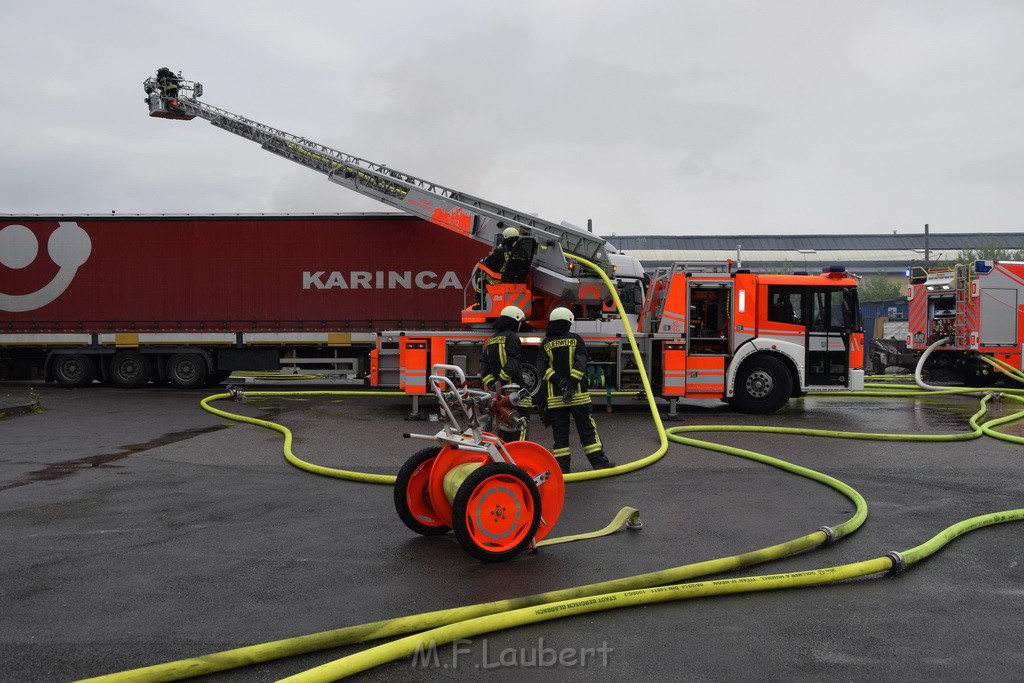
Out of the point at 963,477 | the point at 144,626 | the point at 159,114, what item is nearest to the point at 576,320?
the point at 963,477

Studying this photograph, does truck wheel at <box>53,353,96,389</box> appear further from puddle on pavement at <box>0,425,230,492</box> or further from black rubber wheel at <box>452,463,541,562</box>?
black rubber wheel at <box>452,463,541,562</box>

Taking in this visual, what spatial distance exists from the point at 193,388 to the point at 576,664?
1721 cm

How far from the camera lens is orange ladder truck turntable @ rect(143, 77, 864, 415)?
13453mm

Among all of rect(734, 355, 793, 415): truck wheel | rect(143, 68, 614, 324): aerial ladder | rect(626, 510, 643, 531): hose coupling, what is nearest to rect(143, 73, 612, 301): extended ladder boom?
rect(143, 68, 614, 324): aerial ladder

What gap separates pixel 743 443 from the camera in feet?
34.9

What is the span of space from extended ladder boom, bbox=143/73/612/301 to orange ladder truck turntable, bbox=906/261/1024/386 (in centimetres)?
975

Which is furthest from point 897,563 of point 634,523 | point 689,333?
point 689,333

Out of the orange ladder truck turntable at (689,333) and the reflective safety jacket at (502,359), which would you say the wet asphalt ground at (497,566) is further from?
the orange ladder truck turntable at (689,333)

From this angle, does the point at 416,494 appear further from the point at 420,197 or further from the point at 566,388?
the point at 420,197

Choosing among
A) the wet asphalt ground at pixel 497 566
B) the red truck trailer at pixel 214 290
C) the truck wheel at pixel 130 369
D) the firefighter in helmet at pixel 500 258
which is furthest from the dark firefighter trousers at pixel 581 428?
the truck wheel at pixel 130 369

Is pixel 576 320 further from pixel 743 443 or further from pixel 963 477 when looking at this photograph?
pixel 963 477

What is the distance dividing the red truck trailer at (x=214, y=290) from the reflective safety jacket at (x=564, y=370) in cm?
986

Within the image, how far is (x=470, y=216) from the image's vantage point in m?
15.8

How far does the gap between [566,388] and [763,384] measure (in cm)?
654
